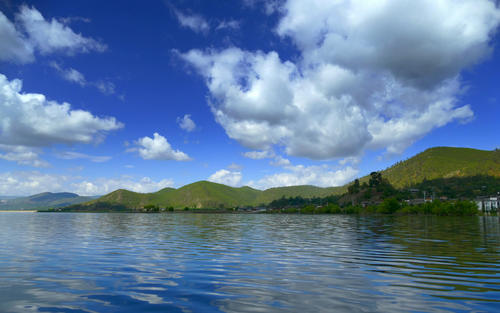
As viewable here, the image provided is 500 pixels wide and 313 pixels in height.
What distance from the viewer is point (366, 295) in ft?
46.7

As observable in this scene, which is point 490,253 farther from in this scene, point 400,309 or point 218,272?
point 218,272

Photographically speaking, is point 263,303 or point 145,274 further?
point 145,274

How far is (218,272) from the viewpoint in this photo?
66.0ft

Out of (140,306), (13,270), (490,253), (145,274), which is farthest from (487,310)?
(13,270)

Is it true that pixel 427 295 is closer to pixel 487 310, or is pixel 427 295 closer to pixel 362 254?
pixel 487 310

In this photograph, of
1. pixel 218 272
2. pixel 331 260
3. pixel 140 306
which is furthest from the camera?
pixel 331 260

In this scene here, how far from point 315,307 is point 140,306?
693cm

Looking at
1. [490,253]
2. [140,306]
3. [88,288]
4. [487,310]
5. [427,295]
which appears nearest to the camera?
[487,310]

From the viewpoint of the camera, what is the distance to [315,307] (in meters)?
12.4

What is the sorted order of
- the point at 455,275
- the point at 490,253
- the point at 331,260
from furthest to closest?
the point at 490,253 < the point at 331,260 < the point at 455,275

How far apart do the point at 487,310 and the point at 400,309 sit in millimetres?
3204

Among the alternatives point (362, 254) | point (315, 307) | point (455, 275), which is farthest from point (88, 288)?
point (362, 254)

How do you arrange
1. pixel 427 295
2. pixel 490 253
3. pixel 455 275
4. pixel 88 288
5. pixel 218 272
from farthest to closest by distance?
pixel 490 253 < pixel 218 272 < pixel 455 275 < pixel 88 288 < pixel 427 295

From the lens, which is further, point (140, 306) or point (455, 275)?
point (455, 275)
